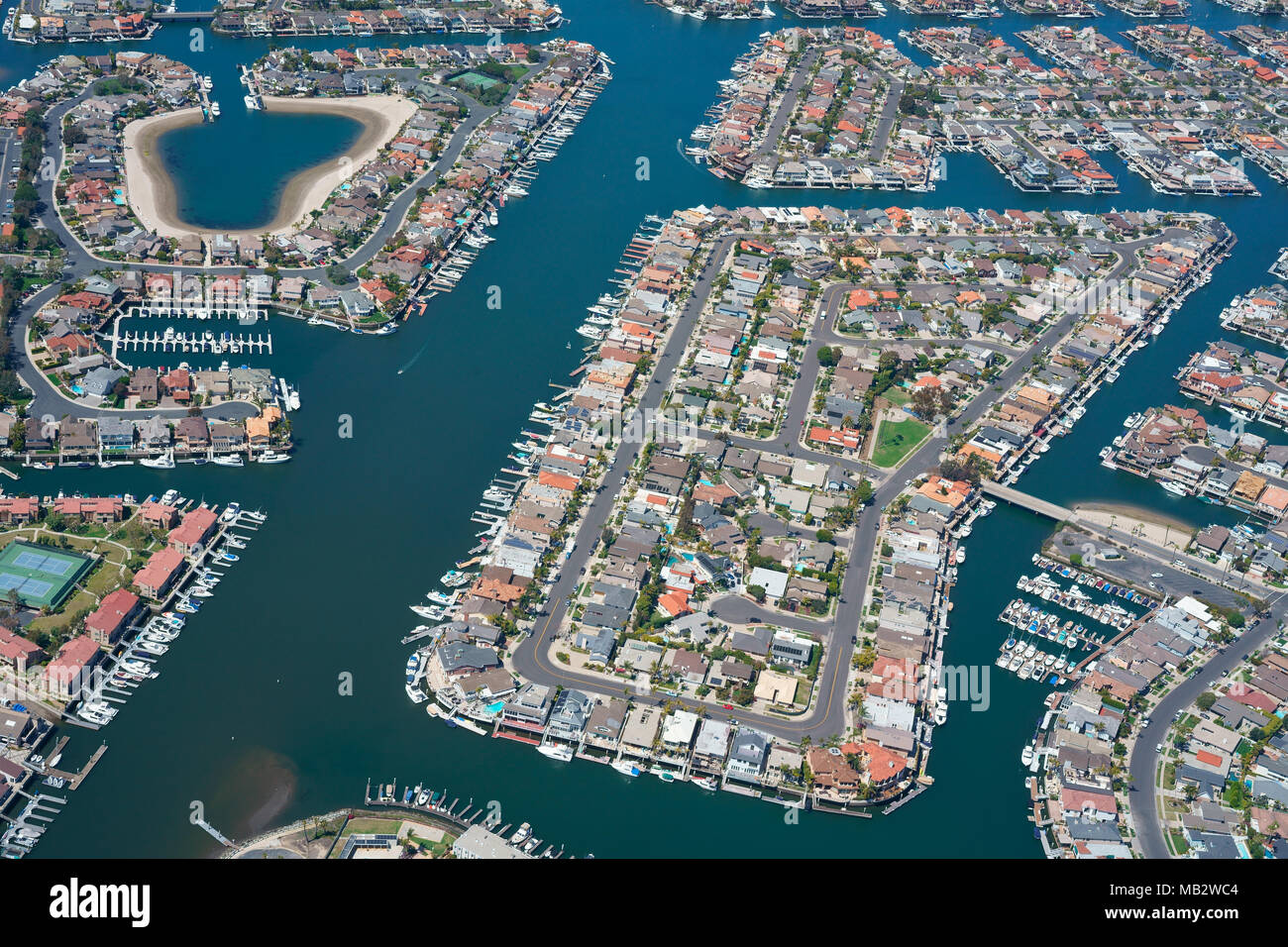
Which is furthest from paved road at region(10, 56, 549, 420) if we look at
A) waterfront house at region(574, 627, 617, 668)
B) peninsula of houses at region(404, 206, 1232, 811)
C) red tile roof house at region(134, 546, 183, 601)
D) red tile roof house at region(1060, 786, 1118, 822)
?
red tile roof house at region(1060, 786, 1118, 822)

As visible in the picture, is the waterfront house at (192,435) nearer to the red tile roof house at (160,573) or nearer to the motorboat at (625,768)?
the red tile roof house at (160,573)

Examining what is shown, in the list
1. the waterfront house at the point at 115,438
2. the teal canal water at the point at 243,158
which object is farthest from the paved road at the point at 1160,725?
the teal canal water at the point at 243,158

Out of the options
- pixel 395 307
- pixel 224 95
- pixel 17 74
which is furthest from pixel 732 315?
pixel 17 74

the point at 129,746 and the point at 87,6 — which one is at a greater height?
the point at 87,6

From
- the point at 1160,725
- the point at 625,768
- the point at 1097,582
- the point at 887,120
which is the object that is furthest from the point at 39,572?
the point at 887,120

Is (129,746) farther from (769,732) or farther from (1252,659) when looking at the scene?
(1252,659)

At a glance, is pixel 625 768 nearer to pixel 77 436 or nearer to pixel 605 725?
pixel 605 725
